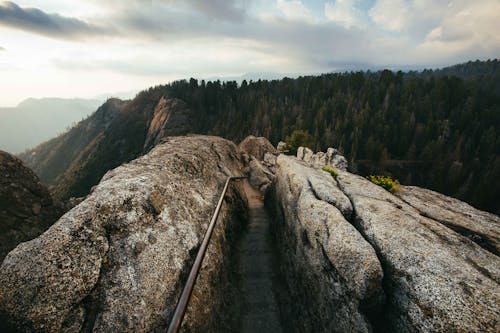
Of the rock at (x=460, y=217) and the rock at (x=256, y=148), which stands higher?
the rock at (x=460, y=217)

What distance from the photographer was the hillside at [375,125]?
13538cm

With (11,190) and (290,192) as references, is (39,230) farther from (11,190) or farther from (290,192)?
(290,192)

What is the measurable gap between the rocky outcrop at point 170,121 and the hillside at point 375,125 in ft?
23.8

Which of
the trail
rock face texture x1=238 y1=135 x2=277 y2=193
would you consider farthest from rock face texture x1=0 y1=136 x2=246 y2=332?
rock face texture x1=238 y1=135 x2=277 y2=193

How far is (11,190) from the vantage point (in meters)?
12.3

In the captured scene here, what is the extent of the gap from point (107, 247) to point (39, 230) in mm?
6101

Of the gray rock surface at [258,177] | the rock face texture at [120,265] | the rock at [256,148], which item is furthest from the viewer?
the rock at [256,148]

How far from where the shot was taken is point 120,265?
9281mm

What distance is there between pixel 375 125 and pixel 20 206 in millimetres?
169845

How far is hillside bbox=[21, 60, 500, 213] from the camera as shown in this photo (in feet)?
444

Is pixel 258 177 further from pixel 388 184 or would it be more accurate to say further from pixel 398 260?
pixel 398 260

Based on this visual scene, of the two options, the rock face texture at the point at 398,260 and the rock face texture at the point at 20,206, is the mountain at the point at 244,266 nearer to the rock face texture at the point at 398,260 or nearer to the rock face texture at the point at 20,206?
the rock face texture at the point at 398,260

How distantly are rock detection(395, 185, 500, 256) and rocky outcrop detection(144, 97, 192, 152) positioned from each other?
481 feet

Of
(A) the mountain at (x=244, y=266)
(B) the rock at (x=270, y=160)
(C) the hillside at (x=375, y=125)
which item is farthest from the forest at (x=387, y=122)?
(A) the mountain at (x=244, y=266)
